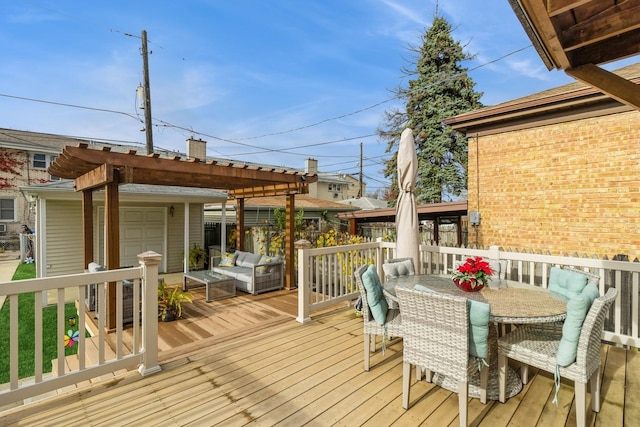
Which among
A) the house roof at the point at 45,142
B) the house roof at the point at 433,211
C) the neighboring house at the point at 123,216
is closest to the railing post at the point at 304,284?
the neighboring house at the point at 123,216

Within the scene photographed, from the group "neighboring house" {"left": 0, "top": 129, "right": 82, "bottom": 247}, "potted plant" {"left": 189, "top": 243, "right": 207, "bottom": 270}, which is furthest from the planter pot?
"neighboring house" {"left": 0, "top": 129, "right": 82, "bottom": 247}

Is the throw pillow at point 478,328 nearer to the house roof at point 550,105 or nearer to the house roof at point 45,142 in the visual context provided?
the house roof at point 550,105

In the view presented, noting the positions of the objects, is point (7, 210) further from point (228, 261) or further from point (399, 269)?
point (399, 269)

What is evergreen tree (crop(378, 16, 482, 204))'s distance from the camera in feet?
50.4

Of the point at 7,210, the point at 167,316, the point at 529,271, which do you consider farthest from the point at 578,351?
the point at 7,210

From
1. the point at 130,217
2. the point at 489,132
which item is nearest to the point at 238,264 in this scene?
the point at 130,217

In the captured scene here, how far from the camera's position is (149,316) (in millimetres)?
3168

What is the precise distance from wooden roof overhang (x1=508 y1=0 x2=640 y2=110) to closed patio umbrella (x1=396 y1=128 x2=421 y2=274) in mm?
2040

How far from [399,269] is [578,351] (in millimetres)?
1916

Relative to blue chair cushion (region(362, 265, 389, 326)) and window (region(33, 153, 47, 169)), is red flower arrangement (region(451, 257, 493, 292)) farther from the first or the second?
window (region(33, 153, 47, 169))

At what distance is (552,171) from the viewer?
5.84m

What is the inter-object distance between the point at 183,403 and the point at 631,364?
442cm

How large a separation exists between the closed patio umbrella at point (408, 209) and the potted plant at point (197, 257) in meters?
8.26

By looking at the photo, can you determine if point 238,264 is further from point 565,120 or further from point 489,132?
point 565,120
